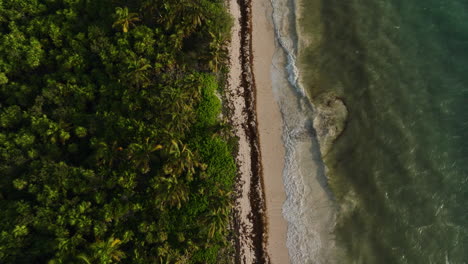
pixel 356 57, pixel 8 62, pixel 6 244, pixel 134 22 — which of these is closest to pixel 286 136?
pixel 356 57

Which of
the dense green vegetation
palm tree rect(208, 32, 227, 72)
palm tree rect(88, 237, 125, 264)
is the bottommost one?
palm tree rect(88, 237, 125, 264)

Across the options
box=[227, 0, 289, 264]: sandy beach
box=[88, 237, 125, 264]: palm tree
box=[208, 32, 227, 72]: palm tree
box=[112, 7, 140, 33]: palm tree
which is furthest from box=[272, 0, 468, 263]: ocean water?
box=[112, 7, 140, 33]: palm tree

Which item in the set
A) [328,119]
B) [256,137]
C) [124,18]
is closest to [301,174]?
[256,137]

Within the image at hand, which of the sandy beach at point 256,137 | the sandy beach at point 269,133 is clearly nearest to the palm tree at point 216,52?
the sandy beach at point 256,137

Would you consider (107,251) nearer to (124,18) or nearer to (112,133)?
(112,133)

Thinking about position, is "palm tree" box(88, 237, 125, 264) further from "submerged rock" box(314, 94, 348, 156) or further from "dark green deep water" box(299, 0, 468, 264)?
"submerged rock" box(314, 94, 348, 156)

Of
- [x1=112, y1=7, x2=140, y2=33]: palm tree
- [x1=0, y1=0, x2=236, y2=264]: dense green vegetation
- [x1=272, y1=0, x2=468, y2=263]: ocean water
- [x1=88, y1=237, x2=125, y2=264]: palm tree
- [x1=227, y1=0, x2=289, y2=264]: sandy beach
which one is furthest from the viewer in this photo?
[x1=112, y1=7, x2=140, y2=33]: palm tree

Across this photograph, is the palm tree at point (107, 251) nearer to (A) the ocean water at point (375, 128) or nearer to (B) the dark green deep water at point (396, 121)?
(A) the ocean water at point (375, 128)
